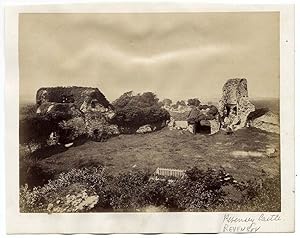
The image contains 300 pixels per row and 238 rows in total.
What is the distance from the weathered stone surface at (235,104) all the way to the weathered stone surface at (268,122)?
0.05 ft

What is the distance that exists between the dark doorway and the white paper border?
97 mm

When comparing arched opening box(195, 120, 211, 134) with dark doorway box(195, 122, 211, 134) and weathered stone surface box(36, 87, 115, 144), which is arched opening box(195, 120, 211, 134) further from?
weathered stone surface box(36, 87, 115, 144)

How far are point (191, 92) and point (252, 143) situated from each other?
0.10 metres

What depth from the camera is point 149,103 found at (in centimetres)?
74

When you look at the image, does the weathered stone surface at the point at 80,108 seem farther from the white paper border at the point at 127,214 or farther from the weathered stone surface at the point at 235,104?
the weathered stone surface at the point at 235,104

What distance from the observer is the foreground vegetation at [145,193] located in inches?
29.1

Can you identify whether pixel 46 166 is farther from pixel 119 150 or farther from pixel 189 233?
pixel 189 233

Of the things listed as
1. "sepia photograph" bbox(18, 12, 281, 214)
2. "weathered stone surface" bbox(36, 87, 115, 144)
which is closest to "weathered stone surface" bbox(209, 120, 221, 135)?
"sepia photograph" bbox(18, 12, 281, 214)

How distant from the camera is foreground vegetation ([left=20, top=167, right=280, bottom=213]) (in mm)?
738

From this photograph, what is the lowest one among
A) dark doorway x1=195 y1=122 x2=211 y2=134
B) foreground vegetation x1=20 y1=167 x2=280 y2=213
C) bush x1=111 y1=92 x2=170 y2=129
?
foreground vegetation x1=20 y1=167 x2=280 y2=213

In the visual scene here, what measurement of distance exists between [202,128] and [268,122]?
87 millimetres

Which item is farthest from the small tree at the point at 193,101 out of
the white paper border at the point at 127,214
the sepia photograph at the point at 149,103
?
the white paper border at the point at 127,214

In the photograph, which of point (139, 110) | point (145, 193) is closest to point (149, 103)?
point (139, 110)

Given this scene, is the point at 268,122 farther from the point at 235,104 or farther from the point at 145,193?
the point at 145,193
